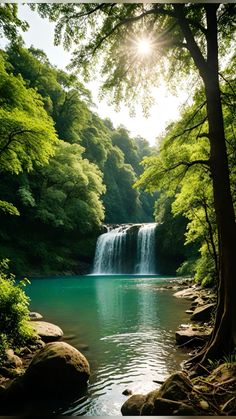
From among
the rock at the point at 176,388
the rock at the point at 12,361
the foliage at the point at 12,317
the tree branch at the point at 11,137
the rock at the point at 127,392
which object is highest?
the tree branch at the point at 11,137

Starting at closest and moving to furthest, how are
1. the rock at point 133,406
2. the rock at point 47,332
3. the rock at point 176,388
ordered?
1. the rock at point 176,388
2. the rock at point 133,406
3. the rock at point 47,332

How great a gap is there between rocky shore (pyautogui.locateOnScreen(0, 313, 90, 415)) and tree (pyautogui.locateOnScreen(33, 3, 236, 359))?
2.44 meters

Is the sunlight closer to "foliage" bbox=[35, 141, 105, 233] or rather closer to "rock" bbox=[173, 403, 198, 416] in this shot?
"rock" bbox=[173, 403, 198, 416]

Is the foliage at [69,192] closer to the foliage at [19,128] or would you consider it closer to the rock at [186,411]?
the foliage at [19,128]

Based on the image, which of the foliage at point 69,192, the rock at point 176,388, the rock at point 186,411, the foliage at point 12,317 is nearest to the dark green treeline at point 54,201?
the foliage at point 69,192

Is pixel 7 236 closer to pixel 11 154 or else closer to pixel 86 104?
pixel 86 104

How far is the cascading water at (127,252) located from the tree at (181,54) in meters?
27.2

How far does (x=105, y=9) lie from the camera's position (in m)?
6.52

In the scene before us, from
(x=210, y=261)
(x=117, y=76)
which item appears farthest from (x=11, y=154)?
(x=210, y=261)

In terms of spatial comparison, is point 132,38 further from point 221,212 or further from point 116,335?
point 116,335

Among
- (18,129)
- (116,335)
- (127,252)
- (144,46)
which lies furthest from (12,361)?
(127,252)

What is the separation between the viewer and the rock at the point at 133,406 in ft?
16.2

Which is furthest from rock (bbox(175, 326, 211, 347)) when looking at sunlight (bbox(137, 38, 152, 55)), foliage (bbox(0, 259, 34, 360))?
sunlight (bbox(137, 38, 152, 55))

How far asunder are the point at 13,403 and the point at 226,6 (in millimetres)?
7880
